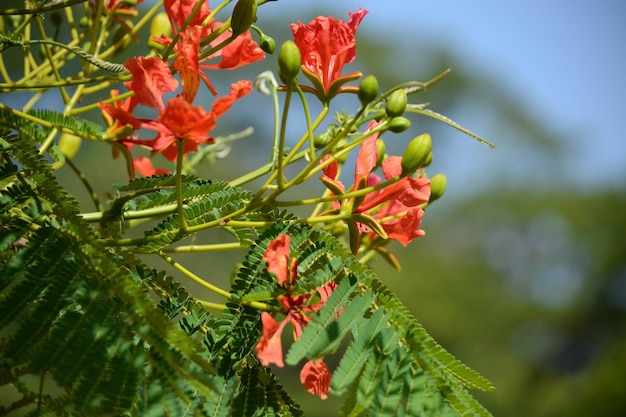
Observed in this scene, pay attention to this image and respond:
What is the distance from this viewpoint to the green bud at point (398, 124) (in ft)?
1.50

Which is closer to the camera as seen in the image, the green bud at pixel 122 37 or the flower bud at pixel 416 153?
the flower bud at pixel 416 153

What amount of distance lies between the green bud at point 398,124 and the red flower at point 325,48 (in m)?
0.06

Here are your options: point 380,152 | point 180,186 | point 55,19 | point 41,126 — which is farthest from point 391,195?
point 55,19

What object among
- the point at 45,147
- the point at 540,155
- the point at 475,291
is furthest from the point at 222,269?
the point at 540,155

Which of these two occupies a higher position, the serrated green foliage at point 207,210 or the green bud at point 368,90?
the green bud at point 368,90

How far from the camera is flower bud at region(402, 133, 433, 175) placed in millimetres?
461

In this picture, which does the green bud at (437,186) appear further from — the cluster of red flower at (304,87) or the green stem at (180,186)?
the green stem at (180,186)

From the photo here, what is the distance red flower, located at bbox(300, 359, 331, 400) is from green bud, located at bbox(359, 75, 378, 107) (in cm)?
16

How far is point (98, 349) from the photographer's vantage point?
1.26ft

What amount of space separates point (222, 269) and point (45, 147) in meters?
7.33

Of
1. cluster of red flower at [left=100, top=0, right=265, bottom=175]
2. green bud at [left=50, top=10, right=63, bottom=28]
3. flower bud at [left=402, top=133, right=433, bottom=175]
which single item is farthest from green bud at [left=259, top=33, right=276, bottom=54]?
green bud at [left=50, top=10, right=63, bottom=28]

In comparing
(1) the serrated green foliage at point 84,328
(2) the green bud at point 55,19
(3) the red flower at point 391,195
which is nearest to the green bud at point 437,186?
(3) the red flower at point 391,195

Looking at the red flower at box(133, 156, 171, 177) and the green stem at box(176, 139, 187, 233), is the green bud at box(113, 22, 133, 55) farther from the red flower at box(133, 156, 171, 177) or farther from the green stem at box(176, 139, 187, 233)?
the green stem at box(176, 139, 187, 233)

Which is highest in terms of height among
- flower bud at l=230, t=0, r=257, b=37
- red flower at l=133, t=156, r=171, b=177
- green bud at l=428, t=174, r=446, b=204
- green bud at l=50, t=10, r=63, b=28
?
green bud at l=50, t=10, r=63, b=28
